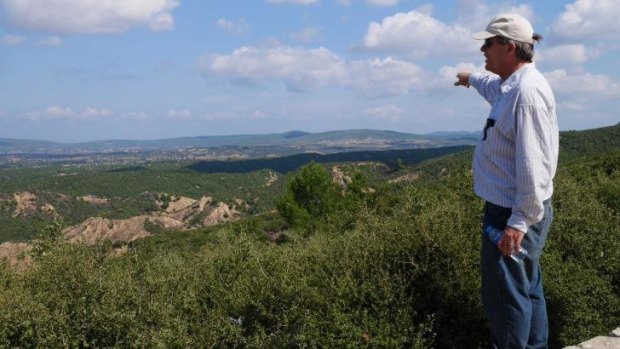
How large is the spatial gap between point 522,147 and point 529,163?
4.1 inches

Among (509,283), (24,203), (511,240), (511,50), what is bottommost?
(24,203)

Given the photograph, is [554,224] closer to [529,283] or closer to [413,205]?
[413,205]

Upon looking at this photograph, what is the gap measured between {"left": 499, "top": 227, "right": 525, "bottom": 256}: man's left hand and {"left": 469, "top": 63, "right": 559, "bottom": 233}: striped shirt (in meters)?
0.04

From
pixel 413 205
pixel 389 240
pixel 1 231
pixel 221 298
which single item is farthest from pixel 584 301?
pixel 1 231

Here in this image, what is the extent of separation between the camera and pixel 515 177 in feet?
10.4

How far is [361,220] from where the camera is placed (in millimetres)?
7223

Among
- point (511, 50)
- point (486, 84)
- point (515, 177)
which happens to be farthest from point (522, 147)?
point (486, 84)

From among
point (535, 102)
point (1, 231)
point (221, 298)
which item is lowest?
point (1, 231)

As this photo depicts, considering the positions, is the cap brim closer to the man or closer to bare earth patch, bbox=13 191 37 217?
the man

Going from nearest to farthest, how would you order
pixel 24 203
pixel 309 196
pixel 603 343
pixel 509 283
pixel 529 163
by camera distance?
1. pixel 529 163
2. pixel 509 283
3. pixel 603 343
4. pixel 309 196
5. pixel 24 203

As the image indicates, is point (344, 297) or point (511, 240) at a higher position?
point (511, 240)

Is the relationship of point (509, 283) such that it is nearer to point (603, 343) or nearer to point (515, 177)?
point (515, 177)

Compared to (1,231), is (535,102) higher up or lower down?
higher up

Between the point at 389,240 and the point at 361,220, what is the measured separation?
4.86ft
